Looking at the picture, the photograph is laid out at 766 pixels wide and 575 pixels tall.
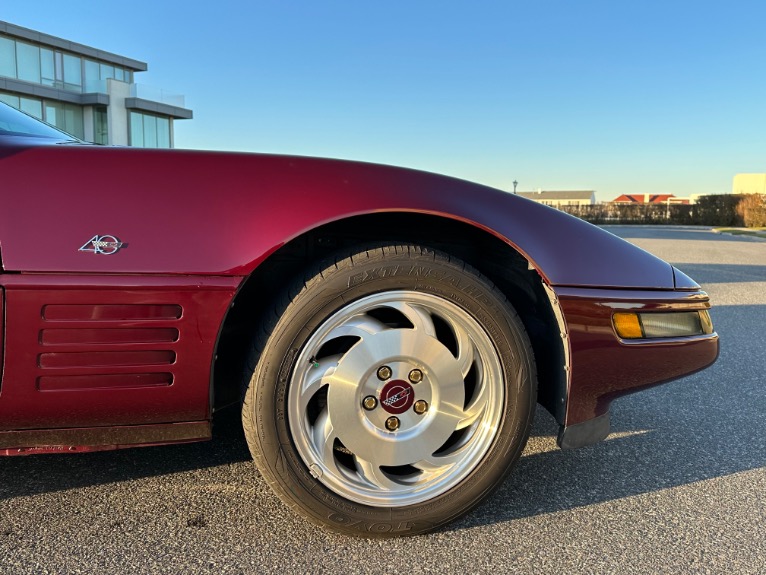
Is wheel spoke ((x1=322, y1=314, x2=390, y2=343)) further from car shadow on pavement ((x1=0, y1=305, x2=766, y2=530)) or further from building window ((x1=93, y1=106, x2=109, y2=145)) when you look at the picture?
building window ((x1=93, y1=106, x2=109, y2=145))

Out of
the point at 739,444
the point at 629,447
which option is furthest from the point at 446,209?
the point at 739,444

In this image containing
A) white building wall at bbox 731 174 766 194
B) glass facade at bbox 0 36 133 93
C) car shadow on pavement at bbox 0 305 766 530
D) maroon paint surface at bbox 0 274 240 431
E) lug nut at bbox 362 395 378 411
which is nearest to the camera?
maroon paint surface at bbox 0 274 240 431

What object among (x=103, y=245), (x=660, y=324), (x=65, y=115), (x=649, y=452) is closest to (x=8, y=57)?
(x=65, y=115)

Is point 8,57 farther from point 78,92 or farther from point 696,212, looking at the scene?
point 696,212

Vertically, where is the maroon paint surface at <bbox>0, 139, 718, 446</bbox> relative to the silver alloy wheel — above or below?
above

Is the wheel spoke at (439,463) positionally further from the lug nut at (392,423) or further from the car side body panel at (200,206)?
the car side body panel at (200,206)

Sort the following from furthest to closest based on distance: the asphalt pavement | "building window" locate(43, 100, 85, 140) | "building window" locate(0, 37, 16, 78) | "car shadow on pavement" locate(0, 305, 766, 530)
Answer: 1. "building window" locate(43, 100, 85, 140)
2. "building window" locate(0, 37, 16, 78)
3. "car shadow on pavement" locate(0, 305, 766, 530)
4. the asphalt pavement

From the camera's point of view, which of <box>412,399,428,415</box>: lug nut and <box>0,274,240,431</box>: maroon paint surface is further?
<box>412,399,428,415</box>: lug nut

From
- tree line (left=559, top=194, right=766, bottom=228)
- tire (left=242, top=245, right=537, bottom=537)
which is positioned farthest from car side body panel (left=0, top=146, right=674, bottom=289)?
tree line (left=559, top=194, right=766, bottom=228)

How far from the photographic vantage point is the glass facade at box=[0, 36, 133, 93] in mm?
27891

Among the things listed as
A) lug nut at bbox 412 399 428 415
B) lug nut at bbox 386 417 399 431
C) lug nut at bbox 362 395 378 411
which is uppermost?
lug nut at bbox 362 395 378 411

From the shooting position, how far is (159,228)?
1526mm

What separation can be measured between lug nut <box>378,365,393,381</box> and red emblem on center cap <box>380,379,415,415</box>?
0.07 ft

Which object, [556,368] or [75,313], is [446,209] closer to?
[556,368]
